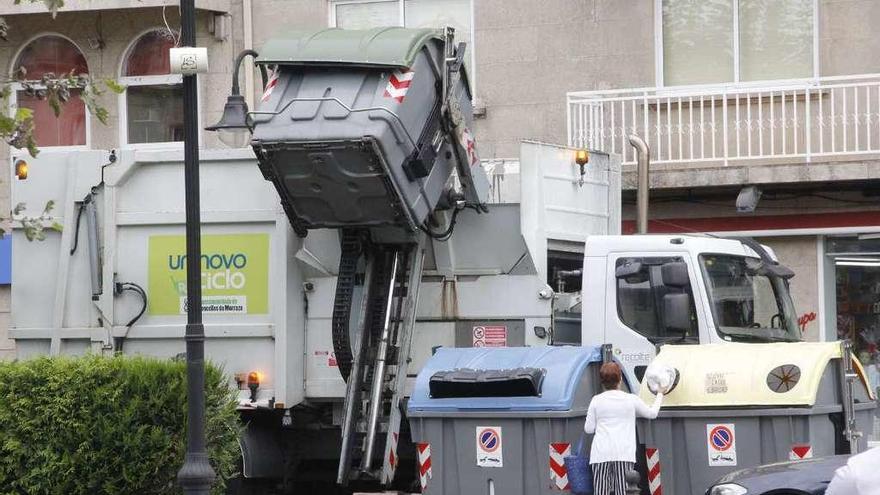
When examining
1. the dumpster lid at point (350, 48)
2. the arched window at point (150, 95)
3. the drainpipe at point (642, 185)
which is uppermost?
the arched window at point (150, 95)

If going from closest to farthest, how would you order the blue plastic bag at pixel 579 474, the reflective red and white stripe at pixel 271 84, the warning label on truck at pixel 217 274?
the blue plastic bag at pixel 579 474
the reflective red and white stripe at pixel 271 84
the warning label on truck at pixel 217 274

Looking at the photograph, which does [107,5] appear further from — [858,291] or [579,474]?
[579,474]

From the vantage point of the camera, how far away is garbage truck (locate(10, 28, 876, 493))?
1116 cm

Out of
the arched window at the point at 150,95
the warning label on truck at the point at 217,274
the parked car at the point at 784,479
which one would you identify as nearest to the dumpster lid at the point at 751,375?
the parked car at the point at 784,479

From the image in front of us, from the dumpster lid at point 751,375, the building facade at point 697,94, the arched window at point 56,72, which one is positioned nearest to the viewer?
the dumpster lid at point 751,375

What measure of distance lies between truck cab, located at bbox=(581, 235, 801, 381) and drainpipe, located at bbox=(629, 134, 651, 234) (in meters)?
2.47

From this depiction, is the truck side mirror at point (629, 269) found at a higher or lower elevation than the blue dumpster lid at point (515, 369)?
higher

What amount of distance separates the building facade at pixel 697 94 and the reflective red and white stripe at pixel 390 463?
548 centimetres

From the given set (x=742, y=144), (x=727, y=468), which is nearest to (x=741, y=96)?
(x=742, y=144)

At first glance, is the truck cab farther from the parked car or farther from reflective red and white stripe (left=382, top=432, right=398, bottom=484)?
the parked car

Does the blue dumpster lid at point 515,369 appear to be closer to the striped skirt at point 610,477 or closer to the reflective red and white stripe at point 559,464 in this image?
the reflective red and white stripe at point 559,464

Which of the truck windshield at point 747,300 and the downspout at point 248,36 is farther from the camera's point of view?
the downspout at point 248,36

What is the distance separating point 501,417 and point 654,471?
109cm

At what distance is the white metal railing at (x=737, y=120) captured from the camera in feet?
54.4
